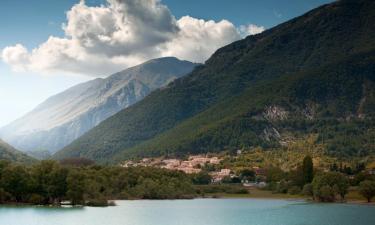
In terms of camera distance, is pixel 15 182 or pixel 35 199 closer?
pixel 15 182

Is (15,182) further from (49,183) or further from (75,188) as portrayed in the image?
(75,188)

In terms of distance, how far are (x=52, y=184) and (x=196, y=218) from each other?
4068cm

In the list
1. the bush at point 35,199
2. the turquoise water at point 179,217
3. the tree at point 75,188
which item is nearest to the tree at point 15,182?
the bush at point 35,199

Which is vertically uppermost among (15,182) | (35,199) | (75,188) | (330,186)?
(15,182)

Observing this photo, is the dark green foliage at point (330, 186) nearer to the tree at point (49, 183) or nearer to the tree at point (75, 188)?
the tree at point (75, 188)

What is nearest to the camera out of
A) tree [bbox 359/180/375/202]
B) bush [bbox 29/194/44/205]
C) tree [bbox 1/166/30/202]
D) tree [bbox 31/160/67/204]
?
tree [bbox 1/166/30/202]

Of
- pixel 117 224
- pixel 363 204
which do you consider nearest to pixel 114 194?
pixel 363 204

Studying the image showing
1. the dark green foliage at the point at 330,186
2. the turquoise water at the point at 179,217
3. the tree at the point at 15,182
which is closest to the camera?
the turquoise water at the point at 179,217

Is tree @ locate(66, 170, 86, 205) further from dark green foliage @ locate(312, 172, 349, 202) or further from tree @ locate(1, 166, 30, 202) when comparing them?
dark green foliage @ locate(312, 172, 349, 202)

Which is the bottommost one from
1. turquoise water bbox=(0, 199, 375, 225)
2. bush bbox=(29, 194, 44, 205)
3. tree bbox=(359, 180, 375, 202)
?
turquoise water bbox=(0, 199, 375, 225)

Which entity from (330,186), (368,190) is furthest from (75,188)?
(368,190)

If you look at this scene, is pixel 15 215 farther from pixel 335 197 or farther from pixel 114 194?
pixel 335 197

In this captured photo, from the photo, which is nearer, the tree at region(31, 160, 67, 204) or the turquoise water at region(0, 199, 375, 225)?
the turquoise water at region(0, 199, 375, 225)

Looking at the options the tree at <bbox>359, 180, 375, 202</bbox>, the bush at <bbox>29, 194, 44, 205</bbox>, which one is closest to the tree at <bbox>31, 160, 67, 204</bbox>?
the bush at <bbox>29, 194, 44, 205</bbox>
